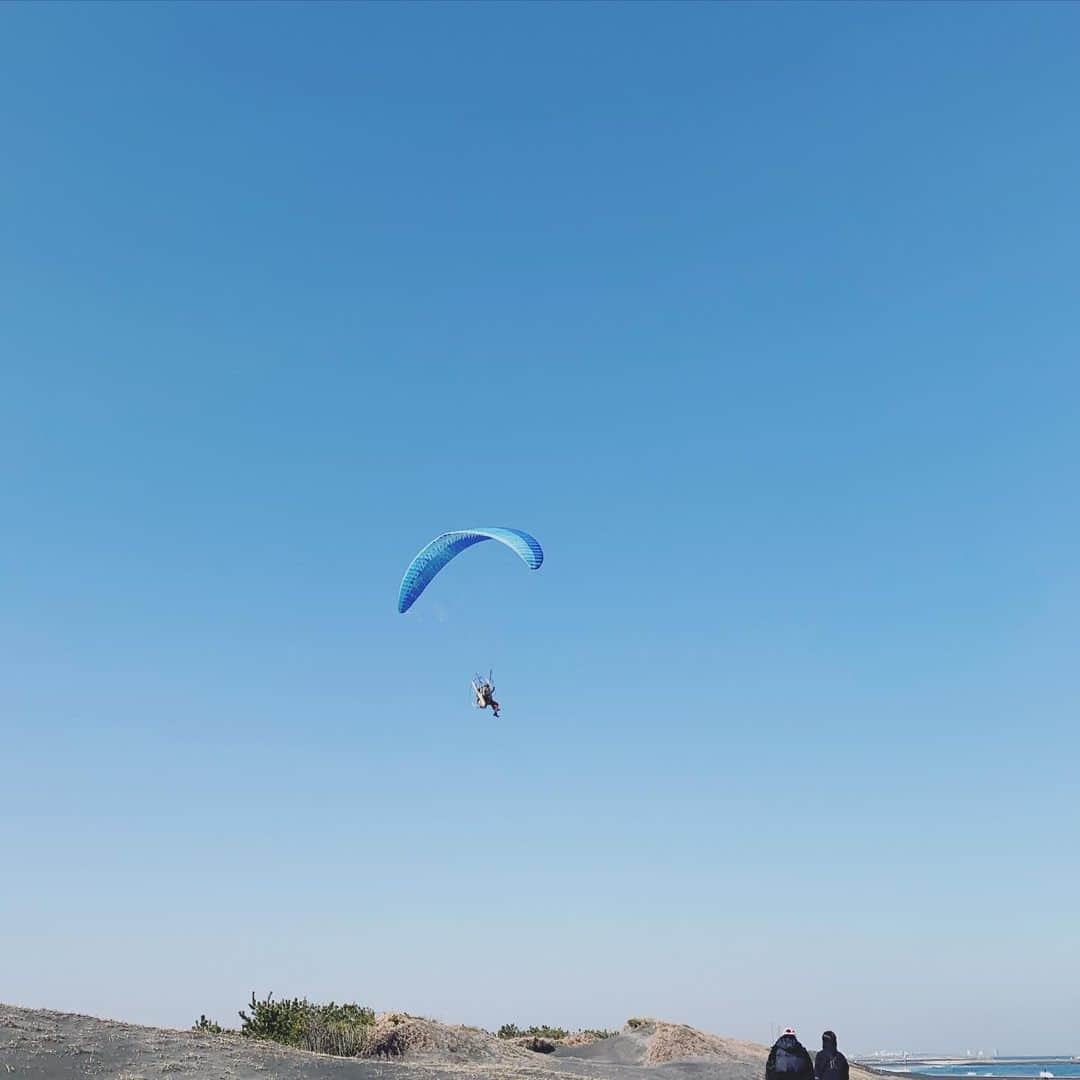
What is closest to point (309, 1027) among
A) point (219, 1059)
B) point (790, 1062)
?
point (219, 1059)

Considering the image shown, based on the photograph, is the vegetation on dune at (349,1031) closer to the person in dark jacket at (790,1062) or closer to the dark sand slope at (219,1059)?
the dark sand slope at (219,1059)

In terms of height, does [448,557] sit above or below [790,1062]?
above

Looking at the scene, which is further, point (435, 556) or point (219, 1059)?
point (435, 556)

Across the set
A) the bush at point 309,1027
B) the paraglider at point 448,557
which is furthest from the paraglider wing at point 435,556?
the bush at point 309,1027

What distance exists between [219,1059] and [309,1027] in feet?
56.2

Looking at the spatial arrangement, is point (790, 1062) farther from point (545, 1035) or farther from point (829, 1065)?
point (545, 1035)

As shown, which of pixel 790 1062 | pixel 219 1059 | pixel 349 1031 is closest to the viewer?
pixel 790 1062

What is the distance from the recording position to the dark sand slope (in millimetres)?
33094

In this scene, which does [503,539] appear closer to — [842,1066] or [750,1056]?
[842,1066]

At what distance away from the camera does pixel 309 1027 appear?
5231 centimetres

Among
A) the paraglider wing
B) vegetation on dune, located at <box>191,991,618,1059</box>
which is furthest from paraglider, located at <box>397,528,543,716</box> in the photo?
vegetation on dune, located at <box>191,991,618,1059</box>

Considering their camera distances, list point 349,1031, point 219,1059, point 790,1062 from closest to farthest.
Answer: point 790,1062 → point 219,1059 → point 349,1031

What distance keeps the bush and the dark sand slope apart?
2.18 m

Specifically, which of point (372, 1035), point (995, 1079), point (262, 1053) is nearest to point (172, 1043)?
point (262, 1053)
